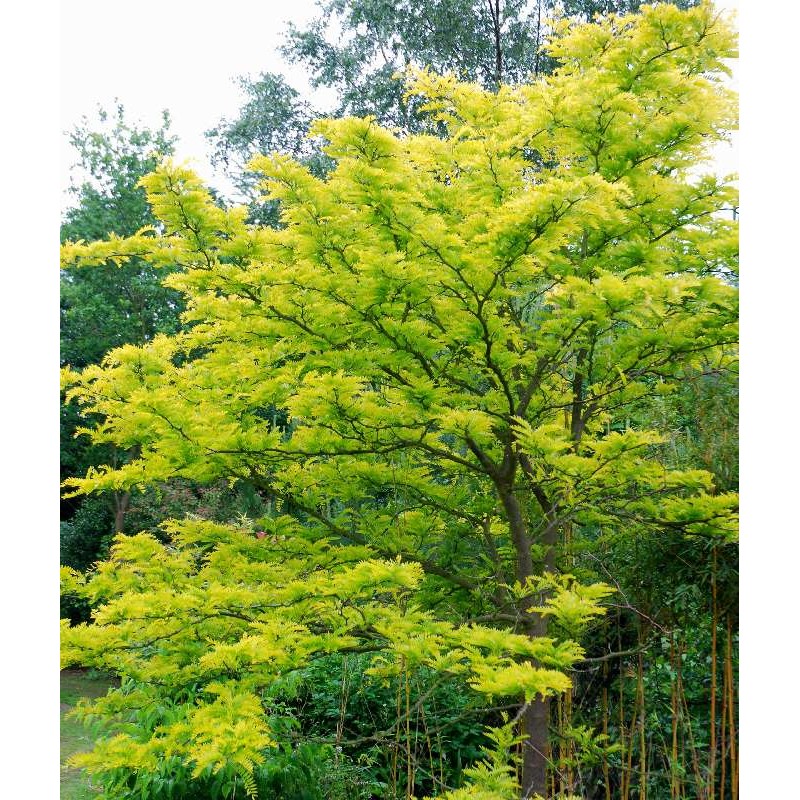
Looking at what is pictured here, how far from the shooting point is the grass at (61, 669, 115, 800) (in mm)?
4090

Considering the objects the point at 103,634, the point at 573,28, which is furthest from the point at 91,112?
the point at 103,634

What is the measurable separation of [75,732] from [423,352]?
5024 millimetres

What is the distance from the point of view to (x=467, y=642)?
2.20 meters

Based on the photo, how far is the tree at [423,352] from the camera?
2205 millimetres

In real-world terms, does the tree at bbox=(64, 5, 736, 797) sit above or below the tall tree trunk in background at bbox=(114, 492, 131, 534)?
above

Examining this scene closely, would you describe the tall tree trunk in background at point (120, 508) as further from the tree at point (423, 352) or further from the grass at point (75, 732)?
the tree at point (423, 352)

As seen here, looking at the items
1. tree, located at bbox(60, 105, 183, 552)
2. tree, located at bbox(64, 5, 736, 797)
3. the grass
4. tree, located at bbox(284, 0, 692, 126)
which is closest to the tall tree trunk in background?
tree, located at bbox(60, 105, 183, 552)

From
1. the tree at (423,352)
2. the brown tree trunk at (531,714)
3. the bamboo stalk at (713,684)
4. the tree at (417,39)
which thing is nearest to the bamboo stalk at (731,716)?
the bamboo stalk at (713,684)

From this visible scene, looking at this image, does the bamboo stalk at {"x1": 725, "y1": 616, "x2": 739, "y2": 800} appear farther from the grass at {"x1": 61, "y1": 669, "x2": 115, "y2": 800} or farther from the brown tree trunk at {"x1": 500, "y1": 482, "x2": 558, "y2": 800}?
the grass at {"x1": 61, "y1": 669, "x2": 115, "y2": 800}

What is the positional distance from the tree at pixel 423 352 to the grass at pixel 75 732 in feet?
2.49

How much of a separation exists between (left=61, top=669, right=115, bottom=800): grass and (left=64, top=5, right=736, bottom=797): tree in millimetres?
759

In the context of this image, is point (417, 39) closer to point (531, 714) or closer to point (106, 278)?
point (106, 278)
